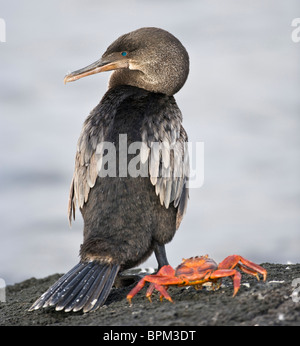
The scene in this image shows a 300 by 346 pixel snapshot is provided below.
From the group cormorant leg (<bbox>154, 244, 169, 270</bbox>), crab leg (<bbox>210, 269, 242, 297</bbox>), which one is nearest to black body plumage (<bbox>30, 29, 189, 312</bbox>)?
cormorant leg (<bbox>154, 244, 169, 270</bbox>)

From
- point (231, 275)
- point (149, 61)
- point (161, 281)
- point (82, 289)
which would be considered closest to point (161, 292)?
point (161, 281)

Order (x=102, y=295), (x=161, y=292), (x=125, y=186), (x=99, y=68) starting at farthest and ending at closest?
(x=99, y=68) < (x=125, y=186) < (x=102, y=295) < (x=161, y=292)

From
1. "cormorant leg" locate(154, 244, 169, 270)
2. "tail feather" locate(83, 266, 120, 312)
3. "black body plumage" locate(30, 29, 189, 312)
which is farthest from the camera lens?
"cormorant leg" locate(154, 244, 169, 270)

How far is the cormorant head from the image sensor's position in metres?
6.89

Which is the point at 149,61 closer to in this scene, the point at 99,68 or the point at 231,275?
the point at 99,68

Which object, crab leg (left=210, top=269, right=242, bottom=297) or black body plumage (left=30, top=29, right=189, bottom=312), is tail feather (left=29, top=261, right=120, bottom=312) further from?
crab leg (left=210, top=269, right=242, bottom=297)

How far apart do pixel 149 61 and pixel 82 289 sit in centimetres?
265

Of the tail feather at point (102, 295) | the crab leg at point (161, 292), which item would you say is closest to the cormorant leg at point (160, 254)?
the tail feather at point (102, 295)

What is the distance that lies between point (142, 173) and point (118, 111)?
0.73 meters

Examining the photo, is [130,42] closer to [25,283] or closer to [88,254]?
[88,254]

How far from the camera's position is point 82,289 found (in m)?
5.31

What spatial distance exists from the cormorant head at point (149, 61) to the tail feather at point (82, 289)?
2.16 metres

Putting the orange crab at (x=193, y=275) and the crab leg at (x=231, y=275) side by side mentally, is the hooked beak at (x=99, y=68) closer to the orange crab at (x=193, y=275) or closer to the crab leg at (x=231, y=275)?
the orange crab at (x=193, y=275)

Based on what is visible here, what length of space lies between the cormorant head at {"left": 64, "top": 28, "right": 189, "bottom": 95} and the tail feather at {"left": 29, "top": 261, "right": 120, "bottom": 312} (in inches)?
84.9
